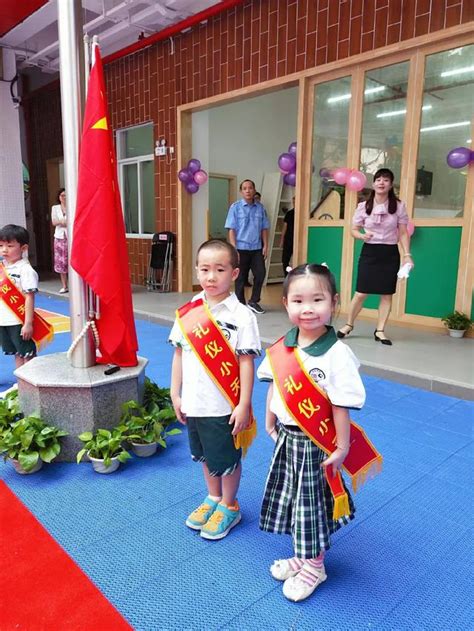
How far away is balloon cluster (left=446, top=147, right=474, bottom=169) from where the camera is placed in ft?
13.6

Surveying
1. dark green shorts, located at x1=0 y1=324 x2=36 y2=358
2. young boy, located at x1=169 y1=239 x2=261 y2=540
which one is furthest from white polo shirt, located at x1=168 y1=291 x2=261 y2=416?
dark green shorts, located at x1=0 y1=324 x2=36 y2=358

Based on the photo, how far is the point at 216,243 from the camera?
1.58m

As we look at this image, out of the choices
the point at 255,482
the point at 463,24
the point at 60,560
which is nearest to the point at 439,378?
the point at 255,482

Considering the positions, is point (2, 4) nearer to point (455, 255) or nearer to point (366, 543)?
point (455, 255)

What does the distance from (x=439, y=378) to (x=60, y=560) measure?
2.54 metres

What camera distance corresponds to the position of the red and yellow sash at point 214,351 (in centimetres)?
157

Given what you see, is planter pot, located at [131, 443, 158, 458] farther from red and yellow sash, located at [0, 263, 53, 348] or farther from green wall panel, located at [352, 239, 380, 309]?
green wall panel, located at [352, 239, 380, 309]

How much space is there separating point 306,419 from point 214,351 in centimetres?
39

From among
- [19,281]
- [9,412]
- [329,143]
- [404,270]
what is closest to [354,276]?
[404,270]

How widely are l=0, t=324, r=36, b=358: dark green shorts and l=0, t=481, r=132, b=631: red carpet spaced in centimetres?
139

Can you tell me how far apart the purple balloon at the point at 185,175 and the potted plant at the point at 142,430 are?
504 centimetres

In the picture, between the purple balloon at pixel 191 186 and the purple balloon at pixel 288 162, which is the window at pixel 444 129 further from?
the purple balloon at pixel 191 186

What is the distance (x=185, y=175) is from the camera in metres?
6.79

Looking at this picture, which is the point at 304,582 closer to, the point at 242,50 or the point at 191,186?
the point at 242,50
